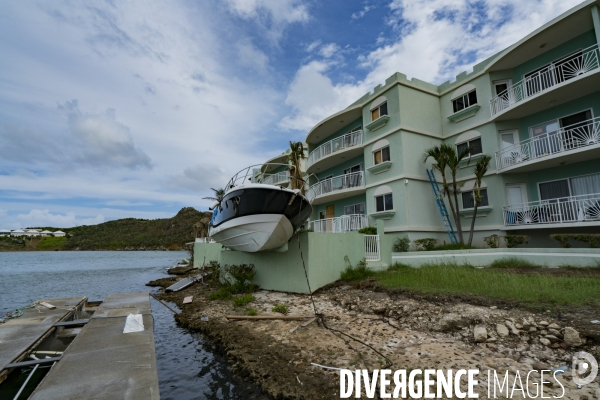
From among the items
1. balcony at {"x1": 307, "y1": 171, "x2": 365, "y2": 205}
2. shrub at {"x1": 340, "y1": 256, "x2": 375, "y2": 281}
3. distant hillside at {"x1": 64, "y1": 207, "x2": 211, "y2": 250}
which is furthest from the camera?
distant hillside at {"x1": 64, "y1": 207, "x2": 211, "y2": 250}

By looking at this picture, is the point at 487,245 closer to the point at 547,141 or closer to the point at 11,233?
the point at 547,141

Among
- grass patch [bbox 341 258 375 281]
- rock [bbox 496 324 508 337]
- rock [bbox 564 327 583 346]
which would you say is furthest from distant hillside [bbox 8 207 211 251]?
rock [bbox 564 327 583 346]

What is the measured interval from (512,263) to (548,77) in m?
8.71

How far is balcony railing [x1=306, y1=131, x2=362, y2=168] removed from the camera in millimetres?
18642

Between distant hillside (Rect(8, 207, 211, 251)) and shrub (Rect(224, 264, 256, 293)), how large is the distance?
223 ft

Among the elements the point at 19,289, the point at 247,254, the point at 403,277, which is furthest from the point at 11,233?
the point at 403,277

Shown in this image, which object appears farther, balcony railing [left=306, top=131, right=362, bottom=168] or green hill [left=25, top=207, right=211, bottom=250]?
green hill [left=25, top=207, right=211, bottom=250]

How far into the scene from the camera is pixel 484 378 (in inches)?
159

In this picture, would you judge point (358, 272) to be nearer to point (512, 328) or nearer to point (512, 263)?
point (512, 263)

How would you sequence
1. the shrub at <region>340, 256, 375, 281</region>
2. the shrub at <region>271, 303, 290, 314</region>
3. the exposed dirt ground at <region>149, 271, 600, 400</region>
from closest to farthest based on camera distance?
the exposed dirt ground at <region>149, 271, 600, 400</region> < the shrub at <region>271, 303, 290, 314</region> < the shrub at <region>340, 256, 375, 281</region>

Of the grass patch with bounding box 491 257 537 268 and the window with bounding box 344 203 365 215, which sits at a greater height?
the window with bounding box 344 203 365 215

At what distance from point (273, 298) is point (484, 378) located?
7134mm

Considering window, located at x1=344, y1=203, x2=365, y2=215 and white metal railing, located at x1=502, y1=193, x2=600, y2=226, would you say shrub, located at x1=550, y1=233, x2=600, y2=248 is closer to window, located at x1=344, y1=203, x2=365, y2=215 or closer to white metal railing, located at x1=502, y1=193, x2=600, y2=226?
white metal railing, located at x1=502, y1=193, x2=600, y2=226

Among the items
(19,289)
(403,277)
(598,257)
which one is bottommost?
(19,289)
